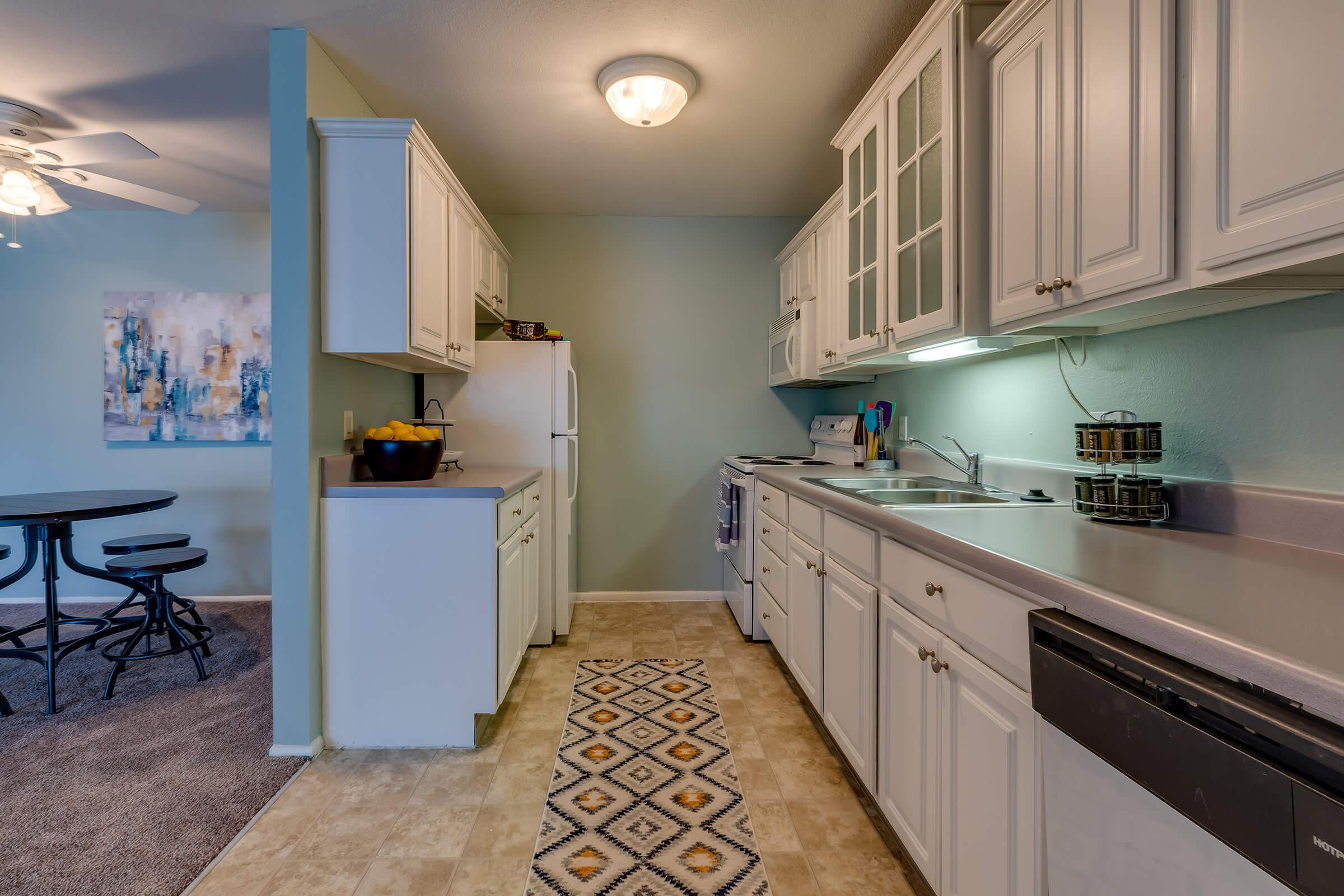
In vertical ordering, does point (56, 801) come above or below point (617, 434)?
below

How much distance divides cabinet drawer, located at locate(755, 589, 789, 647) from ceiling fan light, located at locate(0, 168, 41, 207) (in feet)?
12.0

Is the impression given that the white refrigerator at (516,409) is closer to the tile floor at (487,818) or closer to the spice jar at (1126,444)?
the tile floor at (487,818)

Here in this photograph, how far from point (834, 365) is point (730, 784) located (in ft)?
5.88

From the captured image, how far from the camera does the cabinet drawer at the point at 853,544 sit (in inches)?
66.2

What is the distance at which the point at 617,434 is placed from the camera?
13.1 ft

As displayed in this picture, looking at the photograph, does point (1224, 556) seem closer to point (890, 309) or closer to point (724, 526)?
point (890, 309)

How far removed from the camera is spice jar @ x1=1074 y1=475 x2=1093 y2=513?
1450mm

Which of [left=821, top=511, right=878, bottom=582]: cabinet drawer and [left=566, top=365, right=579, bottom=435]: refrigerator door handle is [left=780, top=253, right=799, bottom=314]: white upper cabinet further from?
[left=821, top=511, right=878, bottom=582]: cabinet drawer

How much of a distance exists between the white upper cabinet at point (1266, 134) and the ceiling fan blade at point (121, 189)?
3.52 meters

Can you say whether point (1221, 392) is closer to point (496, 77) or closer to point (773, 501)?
point (773, 501)

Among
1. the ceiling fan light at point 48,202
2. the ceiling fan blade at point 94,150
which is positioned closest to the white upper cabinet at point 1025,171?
the ceiling fan blade at point 94,150

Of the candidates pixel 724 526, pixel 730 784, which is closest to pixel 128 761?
pixel 730 784

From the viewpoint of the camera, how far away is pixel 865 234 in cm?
240

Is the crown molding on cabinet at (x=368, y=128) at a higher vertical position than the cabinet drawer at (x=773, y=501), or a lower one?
higher
